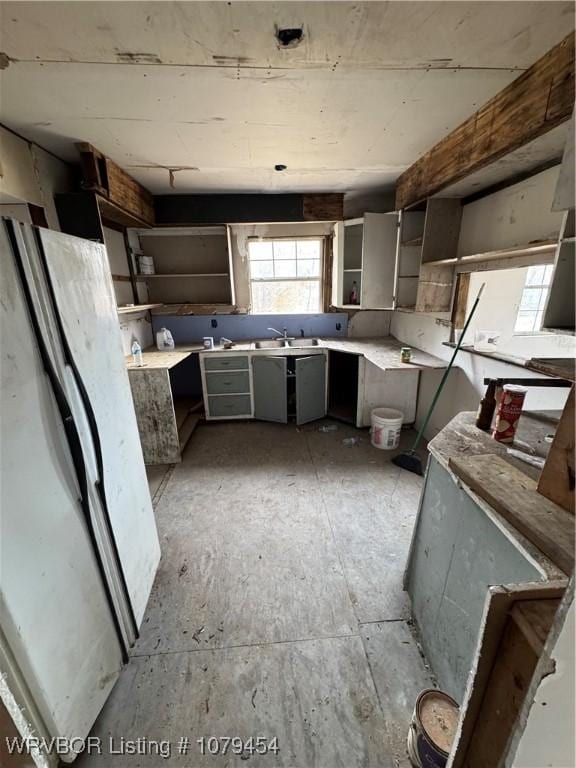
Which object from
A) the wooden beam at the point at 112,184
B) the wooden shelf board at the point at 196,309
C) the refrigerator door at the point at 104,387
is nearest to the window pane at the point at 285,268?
the wooden shelf board at the point at 196,309

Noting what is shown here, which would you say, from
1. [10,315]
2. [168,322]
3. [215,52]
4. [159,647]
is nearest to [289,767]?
[159,647]

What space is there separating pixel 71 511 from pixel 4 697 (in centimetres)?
49

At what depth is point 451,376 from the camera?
2.78 meters

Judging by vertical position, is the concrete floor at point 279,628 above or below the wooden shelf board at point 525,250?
below

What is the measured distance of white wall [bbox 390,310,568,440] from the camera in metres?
1.95

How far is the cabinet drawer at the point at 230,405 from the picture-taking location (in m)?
3.61

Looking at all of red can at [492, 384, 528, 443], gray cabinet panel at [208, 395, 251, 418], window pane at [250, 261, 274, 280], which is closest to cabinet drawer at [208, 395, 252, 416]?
gray cabinet panel at [208, 395, 251, 418]

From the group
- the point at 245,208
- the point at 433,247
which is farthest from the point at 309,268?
the point at 433,247

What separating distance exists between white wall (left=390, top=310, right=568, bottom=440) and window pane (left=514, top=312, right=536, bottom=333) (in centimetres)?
36

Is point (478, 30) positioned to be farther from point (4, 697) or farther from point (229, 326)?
point (229, 326)

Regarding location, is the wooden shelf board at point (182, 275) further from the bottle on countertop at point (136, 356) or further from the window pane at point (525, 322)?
the window pane at point (525, 322)

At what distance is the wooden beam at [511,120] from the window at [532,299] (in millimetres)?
1015

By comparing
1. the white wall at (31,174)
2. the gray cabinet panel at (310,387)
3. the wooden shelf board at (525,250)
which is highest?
the white wall at (31,174)

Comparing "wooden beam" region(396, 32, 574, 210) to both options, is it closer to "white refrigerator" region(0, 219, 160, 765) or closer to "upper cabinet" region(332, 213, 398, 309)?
"upper cabinet" region(332, 213, 398, 309)
